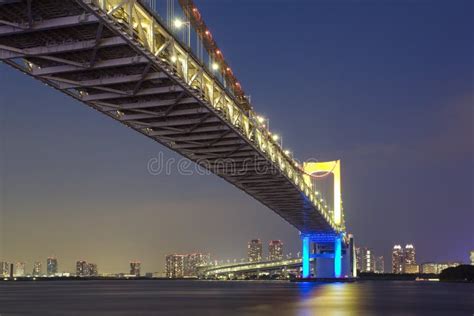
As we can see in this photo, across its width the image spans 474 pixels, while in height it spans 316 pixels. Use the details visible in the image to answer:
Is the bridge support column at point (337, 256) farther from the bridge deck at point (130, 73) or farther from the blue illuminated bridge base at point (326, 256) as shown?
the bridge deck at point (130, 73)

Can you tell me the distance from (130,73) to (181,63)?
2338 mm

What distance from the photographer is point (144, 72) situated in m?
23.8

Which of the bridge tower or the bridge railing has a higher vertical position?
the bridge railing

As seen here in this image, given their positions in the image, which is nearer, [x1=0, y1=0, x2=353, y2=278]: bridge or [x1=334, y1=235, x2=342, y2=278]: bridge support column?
[x1=0, y1=0, x2=353, y2=278]: bridge

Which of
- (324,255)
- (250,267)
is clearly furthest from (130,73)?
(250,267)

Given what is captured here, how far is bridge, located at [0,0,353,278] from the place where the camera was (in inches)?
782

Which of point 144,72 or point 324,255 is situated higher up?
point 144,72

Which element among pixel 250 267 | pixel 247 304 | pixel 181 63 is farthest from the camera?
pixel 250 267

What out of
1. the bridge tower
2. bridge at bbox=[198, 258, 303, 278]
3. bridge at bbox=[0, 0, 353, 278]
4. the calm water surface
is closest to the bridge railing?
bridge at bbox=[0, 0, 353, 278]

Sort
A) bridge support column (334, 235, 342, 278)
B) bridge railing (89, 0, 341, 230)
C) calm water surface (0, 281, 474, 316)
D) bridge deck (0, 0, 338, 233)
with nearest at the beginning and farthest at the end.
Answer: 1. bridge deck (0, 0, 338, 233)
2. bridge railing (89, 0, 341, 230)
3. calm water surface (0, 281, 474, 316)
4. bridge support column (334, 235, 342, 278)

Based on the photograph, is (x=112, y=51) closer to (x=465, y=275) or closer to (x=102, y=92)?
(x=102, y=92)

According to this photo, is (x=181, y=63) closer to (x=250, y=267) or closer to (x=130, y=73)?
(x=130, y=73)

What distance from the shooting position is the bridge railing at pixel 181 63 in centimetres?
2045

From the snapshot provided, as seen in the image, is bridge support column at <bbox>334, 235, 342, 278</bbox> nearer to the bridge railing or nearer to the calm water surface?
the calm water surface
